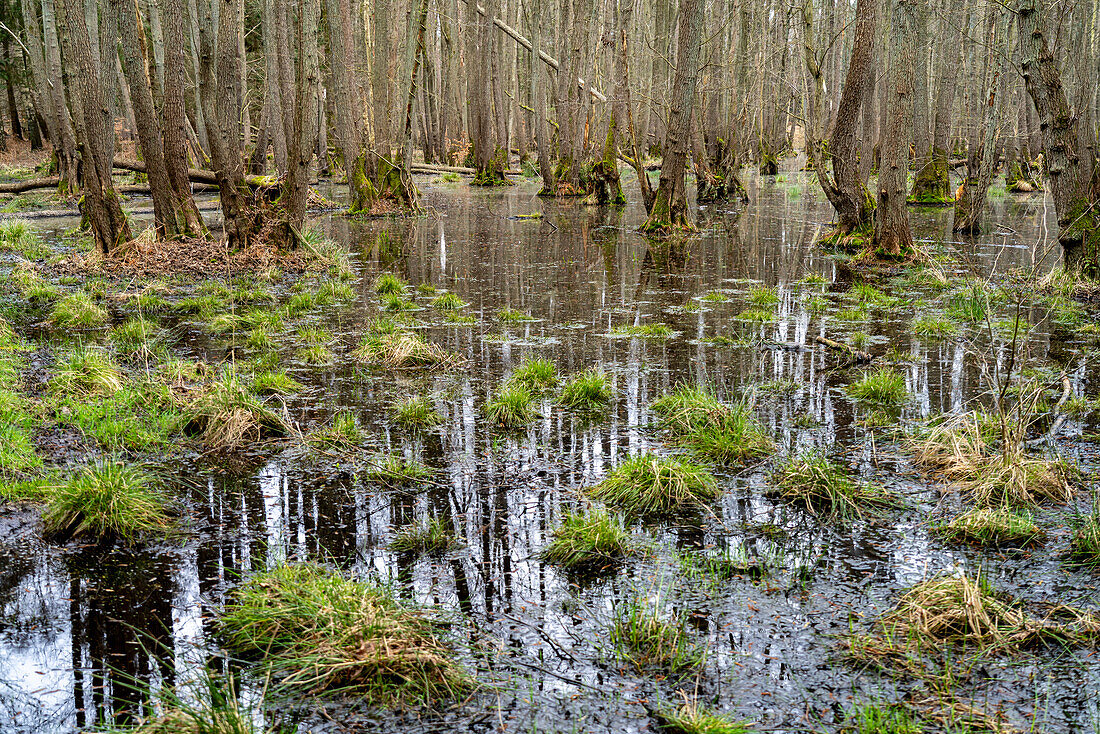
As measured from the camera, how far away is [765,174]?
39.5 metres

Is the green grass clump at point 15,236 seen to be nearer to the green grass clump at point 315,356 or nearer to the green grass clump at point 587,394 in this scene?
the green grass clump at point 315,356

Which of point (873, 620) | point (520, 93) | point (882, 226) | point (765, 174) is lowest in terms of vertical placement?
point (873, 620)

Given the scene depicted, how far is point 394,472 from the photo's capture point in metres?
5.28

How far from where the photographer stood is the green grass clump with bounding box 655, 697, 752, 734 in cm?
285

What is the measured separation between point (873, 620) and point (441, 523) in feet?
7.15

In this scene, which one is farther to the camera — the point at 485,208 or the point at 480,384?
the point at 485,208

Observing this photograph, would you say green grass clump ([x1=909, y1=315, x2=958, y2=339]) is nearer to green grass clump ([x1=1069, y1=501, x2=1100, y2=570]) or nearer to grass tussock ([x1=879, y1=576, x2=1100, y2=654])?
green grass clump ([x1=1069, y1=501, x2=1100, y2=570])

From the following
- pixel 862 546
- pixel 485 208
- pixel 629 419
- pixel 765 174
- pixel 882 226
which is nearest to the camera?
pixel 862 546

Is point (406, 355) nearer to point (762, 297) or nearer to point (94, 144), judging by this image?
point (762, 297)

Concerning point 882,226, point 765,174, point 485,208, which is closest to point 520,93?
point 765,174

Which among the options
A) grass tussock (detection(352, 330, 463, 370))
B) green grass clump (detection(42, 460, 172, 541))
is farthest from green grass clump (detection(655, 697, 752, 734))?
grass tussock (detection(352, 330, 463, 370))

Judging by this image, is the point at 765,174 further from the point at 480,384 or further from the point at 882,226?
the point at 480,384

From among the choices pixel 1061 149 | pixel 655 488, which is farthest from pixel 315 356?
pixel 1061 149

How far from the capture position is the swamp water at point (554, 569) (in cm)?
313
